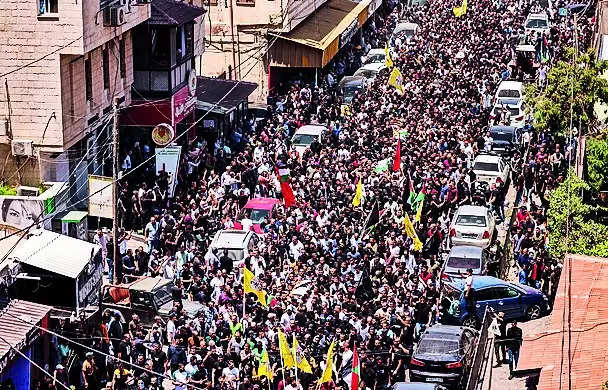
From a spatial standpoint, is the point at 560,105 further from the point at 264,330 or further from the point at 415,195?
the point at 264,330

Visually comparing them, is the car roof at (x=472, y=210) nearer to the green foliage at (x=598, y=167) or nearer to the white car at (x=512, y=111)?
the green foliage at (x=598, y=167)

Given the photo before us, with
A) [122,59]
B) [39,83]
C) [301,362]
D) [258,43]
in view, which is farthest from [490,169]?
[301,362]

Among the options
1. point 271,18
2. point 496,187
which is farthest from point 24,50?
point 271,18

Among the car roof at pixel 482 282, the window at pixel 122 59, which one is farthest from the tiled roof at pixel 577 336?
the window at pixel 122 59

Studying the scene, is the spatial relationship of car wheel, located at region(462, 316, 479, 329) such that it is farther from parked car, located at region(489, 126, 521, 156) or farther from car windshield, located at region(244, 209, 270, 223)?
parked car, located at region(489, 126, 521, 156)

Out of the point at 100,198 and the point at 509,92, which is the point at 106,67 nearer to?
the point at 100,198

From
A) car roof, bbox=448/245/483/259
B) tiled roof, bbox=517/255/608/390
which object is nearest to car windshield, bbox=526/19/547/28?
car roof, bbox=448/245/483/259
